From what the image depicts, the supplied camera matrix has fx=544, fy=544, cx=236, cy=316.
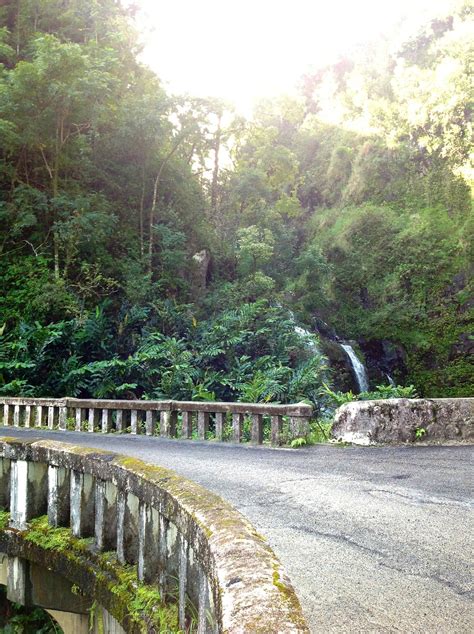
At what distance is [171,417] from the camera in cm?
957

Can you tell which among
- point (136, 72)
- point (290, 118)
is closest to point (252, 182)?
point (136, 72)

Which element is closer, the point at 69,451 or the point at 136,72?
the point at 69,451

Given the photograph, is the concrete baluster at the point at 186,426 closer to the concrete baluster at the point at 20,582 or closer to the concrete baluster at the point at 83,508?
the concrete baluster at the point at 20,582

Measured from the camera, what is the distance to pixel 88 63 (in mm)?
17297

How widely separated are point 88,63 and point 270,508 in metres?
16.8

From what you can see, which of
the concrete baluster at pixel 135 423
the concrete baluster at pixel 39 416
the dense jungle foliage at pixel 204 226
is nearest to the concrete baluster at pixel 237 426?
the concrete baluster at pixel 135 423

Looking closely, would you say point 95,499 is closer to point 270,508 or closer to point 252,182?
point 270,508

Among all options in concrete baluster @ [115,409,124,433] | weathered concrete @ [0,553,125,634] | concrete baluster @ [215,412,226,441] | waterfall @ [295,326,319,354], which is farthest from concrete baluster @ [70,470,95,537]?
waterfall @ [295,326,319,354]

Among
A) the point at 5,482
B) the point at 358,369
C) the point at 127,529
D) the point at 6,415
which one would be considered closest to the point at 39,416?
the point at 6,415

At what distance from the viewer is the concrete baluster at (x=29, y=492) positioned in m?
4.67

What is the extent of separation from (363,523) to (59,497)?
2.42m

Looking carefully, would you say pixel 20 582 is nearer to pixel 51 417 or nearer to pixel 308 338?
pixel 51 417

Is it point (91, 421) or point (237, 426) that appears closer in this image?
point (237, 426)

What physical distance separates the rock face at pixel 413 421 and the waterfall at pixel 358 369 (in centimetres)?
1539
